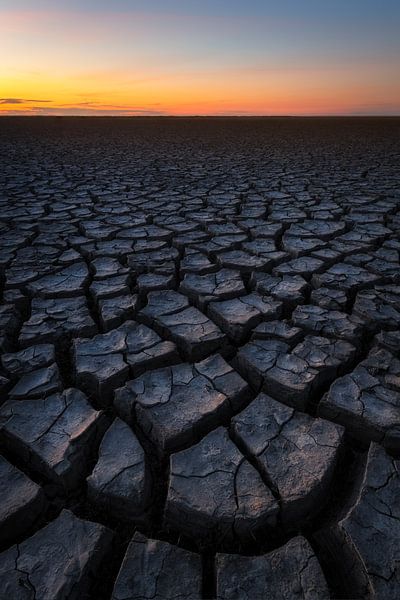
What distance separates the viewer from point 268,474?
1009 mm

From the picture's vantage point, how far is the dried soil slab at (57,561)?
31.0 inches

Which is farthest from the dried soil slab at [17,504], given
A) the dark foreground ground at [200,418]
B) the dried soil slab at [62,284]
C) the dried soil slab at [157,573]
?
the dried soil slab at [62,284]

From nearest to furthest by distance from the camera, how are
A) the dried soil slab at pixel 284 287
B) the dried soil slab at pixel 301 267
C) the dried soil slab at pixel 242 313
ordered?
the dried soil slab at pixel 242 313 < the dried soil slab at pixel 284 287 < the dried soil slab at pixel 301 267

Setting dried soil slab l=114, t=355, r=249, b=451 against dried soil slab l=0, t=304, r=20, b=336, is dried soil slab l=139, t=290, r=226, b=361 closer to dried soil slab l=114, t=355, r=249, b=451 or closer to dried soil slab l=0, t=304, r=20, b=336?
dried soil slab l=114, t=355, r=249, b=451

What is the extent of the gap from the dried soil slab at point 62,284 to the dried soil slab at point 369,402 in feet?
4.47

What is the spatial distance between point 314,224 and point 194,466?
2.48m

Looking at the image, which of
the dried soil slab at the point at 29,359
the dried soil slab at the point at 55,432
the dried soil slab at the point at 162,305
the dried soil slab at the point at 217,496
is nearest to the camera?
→ the dried soil slab at the point at 217,496

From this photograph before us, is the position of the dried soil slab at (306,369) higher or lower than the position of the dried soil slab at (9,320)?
higher

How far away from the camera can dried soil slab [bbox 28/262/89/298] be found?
1961 millimetres

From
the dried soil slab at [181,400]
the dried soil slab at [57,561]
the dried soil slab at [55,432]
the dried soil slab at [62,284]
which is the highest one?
the dried soil slab at [181,400]

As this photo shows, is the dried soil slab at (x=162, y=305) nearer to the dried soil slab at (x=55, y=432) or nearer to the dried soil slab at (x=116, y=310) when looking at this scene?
the dried soil slab at (x=116, y=310)

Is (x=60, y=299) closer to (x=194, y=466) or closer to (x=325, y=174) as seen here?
(x=194, y=466)

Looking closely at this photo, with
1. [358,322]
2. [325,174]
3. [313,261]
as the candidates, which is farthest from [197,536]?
[325,174]

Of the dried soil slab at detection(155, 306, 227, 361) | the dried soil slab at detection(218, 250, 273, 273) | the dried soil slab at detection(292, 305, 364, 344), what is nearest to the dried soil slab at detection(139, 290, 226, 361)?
the dried soil slab at detection(155, 306, 227, 361)
